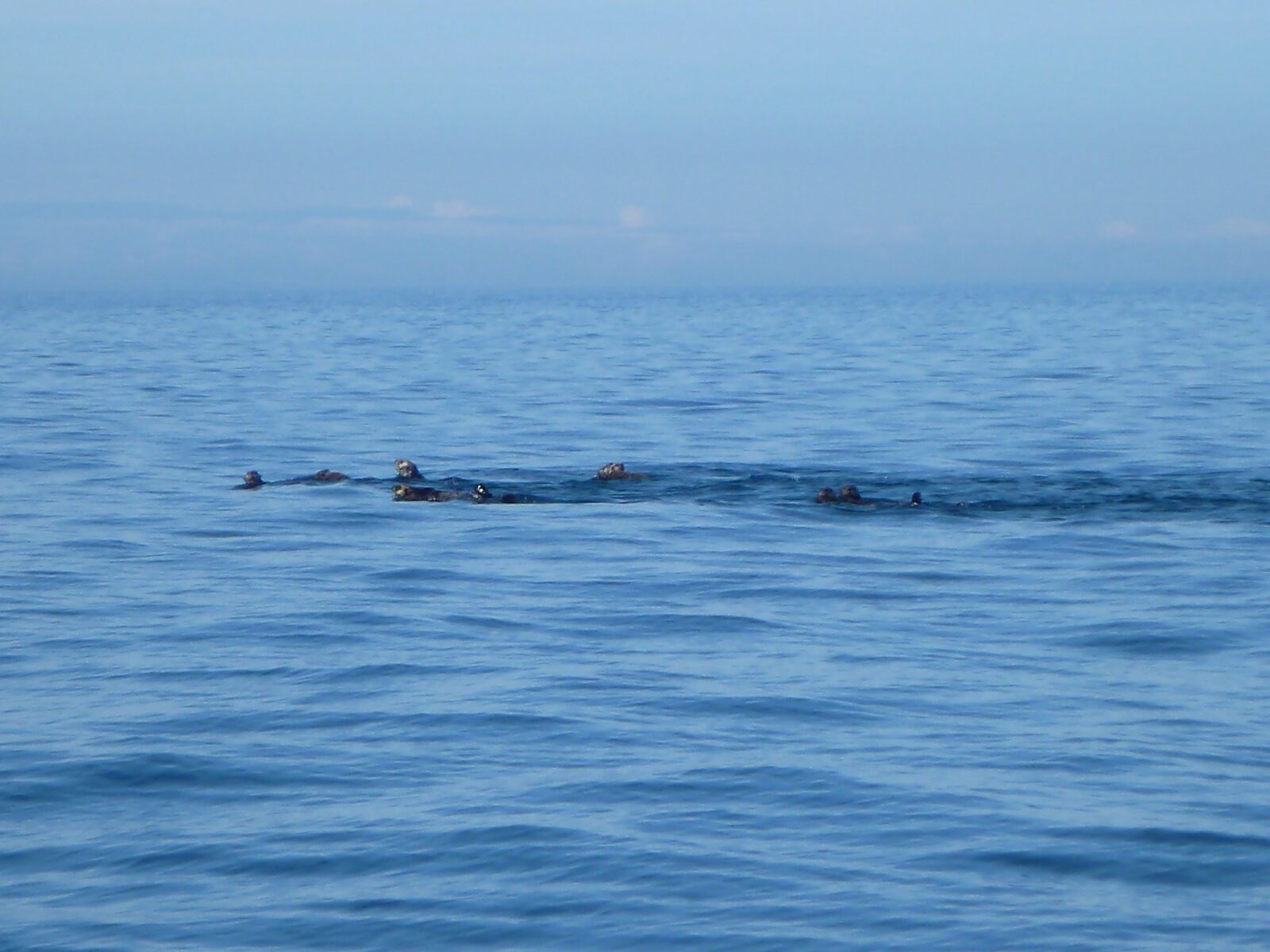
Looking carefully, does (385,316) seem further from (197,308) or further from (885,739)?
(885,739)

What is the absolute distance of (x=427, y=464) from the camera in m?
30.1

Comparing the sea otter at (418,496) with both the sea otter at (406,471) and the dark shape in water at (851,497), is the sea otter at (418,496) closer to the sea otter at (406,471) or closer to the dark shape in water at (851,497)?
the sea otter at (406,471)

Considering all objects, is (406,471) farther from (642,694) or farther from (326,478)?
(642,694)

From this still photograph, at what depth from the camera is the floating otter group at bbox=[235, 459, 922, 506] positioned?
23516 millimetres

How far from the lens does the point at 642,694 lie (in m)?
13.7

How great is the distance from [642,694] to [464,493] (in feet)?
37.5

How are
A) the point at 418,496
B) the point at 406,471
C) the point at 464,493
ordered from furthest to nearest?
the point at 406,471 → the point at 464,493 → the point at 418,496

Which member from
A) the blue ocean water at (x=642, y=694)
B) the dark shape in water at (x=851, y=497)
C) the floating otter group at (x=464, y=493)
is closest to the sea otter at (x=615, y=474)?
the floating otter group at (x=464, y=493)

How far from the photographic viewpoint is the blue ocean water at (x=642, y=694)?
9.50 m

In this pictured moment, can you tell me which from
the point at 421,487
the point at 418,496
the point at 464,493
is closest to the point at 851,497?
the point at 464,493

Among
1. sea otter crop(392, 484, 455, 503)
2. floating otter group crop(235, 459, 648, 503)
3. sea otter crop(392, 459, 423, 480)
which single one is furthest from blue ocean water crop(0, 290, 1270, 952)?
sea otter crop(392, 459, 423, 480)

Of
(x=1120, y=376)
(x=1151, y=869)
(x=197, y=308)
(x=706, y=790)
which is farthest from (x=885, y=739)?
(x=197, y=308)

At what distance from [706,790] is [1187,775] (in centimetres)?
315

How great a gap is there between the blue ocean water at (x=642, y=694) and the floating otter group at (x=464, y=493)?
0.28 meters
